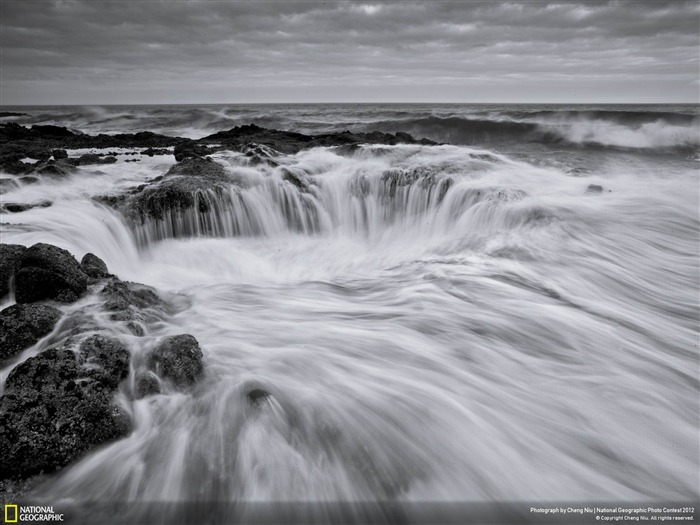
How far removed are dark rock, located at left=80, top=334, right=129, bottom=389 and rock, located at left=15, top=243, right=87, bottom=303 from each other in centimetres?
98

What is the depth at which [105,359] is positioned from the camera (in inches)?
128

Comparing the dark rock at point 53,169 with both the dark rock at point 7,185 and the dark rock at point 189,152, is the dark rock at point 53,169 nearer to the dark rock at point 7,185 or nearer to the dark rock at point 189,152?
the dark rock at point 7,185

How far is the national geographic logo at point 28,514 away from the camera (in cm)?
240

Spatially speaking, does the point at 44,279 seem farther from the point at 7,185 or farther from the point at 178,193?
the point at 7,185

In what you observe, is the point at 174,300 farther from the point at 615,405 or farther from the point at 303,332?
the point at 615,405

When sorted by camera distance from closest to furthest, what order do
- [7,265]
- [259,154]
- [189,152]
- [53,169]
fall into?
[7,265], [53,169], [189,152], [259,154]

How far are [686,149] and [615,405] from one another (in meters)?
21.4

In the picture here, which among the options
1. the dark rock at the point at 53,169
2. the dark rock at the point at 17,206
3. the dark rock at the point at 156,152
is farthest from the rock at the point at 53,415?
the dark rock at the point at 156,152

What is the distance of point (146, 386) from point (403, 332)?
266cm

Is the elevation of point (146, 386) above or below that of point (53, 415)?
Result: below

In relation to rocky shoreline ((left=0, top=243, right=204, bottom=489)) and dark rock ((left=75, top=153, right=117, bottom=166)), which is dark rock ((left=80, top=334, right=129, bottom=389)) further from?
dark rock ((left=75, top=153, right=117, bottom=166))

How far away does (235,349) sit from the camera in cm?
430

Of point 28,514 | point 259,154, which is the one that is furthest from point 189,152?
point 28,514

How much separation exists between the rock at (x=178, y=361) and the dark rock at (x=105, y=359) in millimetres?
243
